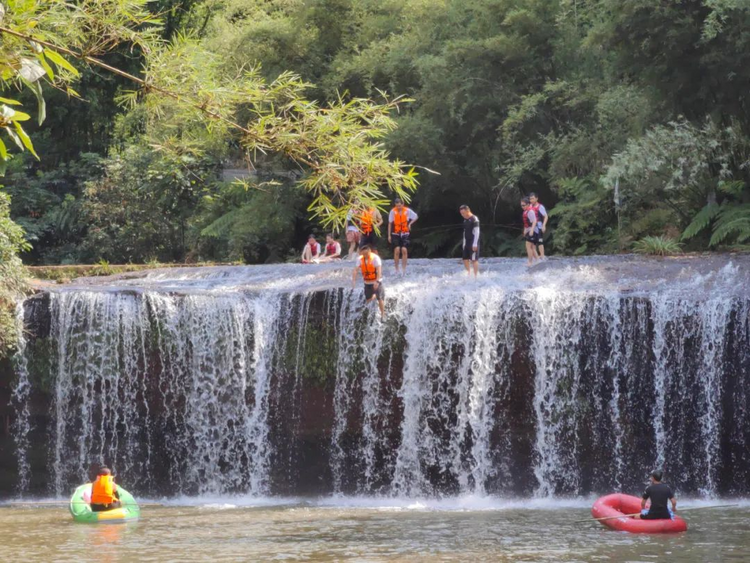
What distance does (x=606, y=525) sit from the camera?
1382 cm

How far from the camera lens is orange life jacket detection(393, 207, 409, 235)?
20.0 metres

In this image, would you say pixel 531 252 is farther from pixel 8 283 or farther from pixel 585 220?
pixel 8 283

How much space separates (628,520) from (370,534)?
2907 millimetres

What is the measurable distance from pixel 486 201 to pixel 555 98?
168 inches

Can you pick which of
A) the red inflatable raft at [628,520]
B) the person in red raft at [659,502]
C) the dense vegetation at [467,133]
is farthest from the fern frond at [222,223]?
the person in red raft at [659,502]

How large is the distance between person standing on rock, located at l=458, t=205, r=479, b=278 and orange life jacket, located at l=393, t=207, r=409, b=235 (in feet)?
3.40

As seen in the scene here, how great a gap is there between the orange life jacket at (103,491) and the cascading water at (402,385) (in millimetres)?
3575

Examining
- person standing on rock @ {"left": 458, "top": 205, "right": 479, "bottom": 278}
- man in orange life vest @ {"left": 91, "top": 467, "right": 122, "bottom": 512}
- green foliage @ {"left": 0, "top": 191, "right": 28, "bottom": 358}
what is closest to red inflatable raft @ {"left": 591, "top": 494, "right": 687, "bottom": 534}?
man in orange life vest @ {"left": 91, "top": 467, "right": 122, "bottom": 512}

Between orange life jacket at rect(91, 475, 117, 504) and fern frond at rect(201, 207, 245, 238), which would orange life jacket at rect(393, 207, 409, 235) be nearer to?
orange life jacket at rect(91, 475, 117, 504)

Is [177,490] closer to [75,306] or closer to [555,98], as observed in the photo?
[75,306]

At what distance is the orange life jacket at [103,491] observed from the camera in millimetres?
15078

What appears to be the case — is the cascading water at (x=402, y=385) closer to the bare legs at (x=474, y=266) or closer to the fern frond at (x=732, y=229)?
the bare legs at (x=474, y=266)

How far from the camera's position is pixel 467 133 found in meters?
28.5

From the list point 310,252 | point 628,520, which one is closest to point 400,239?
point 310,252
